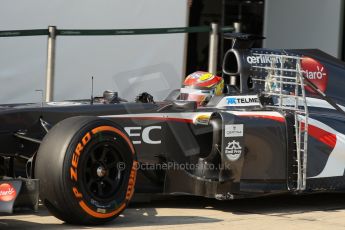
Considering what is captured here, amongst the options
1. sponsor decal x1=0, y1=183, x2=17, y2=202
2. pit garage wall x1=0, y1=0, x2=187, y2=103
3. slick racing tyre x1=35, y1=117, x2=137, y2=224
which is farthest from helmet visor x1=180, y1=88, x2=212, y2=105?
sponsor decal x1=0, y1=183, x2=17, y2=202

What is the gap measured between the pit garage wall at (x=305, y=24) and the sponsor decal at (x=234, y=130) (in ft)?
22.5

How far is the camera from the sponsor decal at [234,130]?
6.48m

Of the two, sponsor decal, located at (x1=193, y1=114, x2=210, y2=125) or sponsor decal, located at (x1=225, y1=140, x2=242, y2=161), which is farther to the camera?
sponsor decal, located at (x1=193, y1=114, x2=210, y2=125)

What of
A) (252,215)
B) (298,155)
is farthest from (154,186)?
(298,155)

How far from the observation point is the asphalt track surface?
19.1ft

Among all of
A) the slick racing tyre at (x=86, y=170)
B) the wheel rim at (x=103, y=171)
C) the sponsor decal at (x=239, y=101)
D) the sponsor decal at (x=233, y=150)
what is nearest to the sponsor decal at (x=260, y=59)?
the sponsor decal at (x=239, y=101)

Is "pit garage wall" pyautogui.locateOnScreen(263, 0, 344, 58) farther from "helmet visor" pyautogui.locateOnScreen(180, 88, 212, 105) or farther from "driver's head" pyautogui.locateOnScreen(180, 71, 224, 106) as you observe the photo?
"helmet visor" pyautogui.locateOnScreen(180, 88, 212, 105)

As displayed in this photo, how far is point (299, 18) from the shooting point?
44.0 ft

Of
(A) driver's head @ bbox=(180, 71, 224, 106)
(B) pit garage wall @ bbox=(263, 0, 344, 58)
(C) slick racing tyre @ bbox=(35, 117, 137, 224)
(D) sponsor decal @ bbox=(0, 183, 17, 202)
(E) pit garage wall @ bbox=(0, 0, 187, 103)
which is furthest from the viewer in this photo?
(B) pit garage wall @ bbox=(263, 0, 344, 58)

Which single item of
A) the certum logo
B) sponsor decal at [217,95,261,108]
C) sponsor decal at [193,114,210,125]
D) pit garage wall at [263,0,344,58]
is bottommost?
the certum logo

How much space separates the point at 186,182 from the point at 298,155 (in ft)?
3.36

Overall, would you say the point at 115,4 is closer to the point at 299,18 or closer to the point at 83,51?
the point at 83,51

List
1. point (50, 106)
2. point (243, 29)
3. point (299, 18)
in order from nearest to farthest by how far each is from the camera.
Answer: point (50, 106), point (299, 18), point (243, 29)

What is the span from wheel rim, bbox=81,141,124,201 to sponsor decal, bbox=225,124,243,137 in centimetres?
108
